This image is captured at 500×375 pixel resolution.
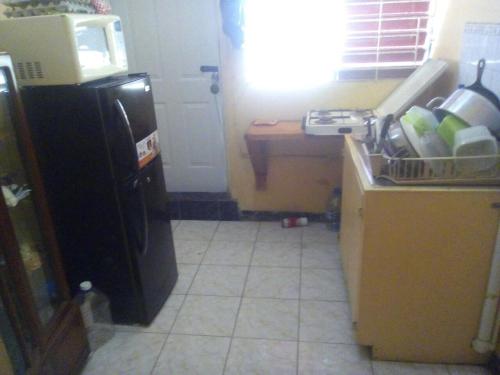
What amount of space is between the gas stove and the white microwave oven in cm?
129

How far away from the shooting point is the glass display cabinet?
4.29 feet

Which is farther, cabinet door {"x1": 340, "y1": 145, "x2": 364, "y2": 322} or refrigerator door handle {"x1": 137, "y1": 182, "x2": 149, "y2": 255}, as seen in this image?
refrigerator door handle {"x1": 137, "y1": 182, "x2": 149, "y2": 255}

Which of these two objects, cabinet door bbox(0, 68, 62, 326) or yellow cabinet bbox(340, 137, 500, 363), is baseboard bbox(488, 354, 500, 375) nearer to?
yellow cabinet bbox(340, 137, 500, 363)

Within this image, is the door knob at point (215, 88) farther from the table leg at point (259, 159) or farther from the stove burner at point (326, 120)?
the stove burner at point (326, 120)

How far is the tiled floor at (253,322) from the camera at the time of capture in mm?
1693

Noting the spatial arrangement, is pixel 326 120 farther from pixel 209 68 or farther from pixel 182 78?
pixel 182 78

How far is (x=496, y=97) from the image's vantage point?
1466 millimetres

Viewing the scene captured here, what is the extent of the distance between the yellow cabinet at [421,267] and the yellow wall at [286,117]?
1.09 m

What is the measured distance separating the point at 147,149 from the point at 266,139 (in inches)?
35.3

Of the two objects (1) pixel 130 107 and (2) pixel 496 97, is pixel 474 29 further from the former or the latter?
(1) pixel 130 107

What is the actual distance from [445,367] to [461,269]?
1.54 feet

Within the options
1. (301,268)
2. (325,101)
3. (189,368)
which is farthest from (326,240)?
(189,368)

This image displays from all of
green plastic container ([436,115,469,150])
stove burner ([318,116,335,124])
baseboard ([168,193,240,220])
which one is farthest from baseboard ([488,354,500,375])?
baseboard ([168,193,240,220])

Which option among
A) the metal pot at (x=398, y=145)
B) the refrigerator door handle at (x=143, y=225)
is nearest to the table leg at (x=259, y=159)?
the refrigerator door handle at (x=143, y=225)
